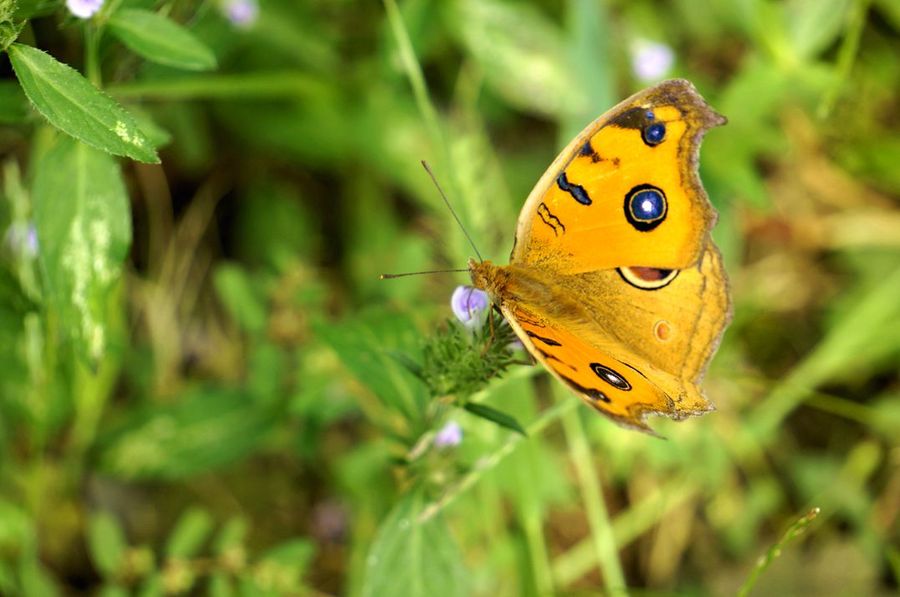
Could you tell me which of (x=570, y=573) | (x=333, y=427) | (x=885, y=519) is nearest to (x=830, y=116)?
(x=885, y=519)

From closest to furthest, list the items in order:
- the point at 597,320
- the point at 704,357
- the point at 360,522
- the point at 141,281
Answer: the point at 704,357
the point at 597,320
the point at 360,522
the point at 141,281

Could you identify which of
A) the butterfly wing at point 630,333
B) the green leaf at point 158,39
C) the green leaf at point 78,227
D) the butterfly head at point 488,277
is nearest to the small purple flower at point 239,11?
the green leaf at point 158,39

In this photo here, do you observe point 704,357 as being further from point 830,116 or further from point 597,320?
point 830,116

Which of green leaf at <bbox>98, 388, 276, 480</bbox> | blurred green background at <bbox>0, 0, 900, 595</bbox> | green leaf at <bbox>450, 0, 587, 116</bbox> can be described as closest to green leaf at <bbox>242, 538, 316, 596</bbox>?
blurred green background at <bbox>0, 0, 900, 595</bbox>

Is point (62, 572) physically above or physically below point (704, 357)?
below

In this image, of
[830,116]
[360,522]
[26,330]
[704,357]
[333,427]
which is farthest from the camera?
[830,116]
